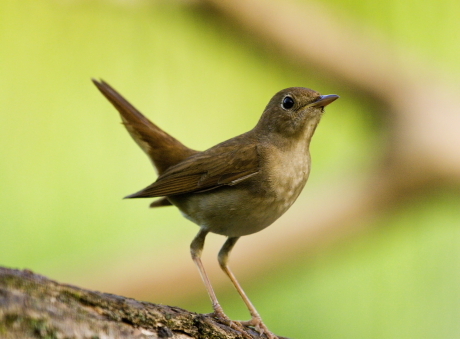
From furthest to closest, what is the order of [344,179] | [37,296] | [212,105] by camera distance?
[212,105] < [344,179] < [37,296]

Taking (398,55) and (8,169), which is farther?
(398,55)

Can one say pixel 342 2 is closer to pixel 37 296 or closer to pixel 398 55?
pixel 398 55

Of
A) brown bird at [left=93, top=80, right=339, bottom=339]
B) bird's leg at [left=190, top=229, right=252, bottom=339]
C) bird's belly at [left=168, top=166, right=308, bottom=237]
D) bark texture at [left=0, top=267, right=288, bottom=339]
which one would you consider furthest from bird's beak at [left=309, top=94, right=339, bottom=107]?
bark texture at [left=0, top=267, right=288, bottom=339]

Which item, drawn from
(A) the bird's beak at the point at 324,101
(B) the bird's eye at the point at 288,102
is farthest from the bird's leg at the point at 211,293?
(A) the bird's beak at the point at 324,101

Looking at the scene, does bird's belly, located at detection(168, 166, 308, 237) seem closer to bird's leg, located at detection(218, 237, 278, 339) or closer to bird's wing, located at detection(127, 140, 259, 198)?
bird's wing, located at detection(127, 140, 259, 198)

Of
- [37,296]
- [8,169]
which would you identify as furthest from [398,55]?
[37,296]

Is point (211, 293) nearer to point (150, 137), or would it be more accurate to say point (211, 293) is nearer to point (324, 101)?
point (150, 137)
